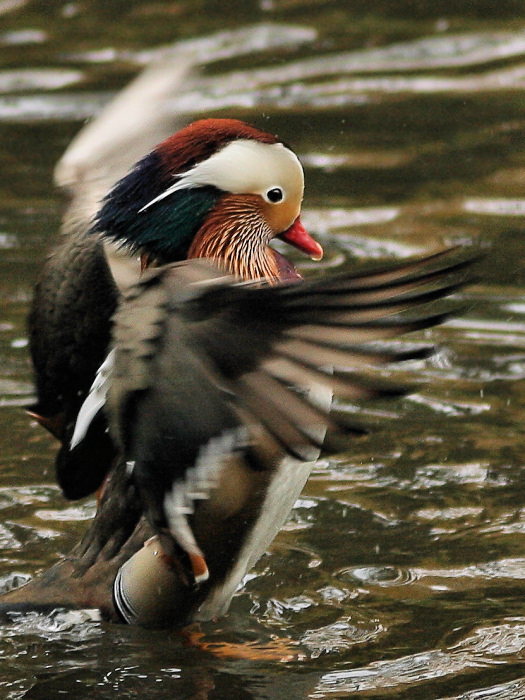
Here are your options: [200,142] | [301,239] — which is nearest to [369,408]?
[301,239]

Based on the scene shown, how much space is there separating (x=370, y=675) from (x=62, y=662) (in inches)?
32.6

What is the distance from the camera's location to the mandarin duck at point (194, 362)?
2.93 m

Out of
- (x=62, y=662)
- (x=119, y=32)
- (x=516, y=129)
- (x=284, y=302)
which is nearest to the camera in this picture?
(x=284, y=302)

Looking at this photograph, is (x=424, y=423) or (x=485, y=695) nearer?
(x=485, y=695)

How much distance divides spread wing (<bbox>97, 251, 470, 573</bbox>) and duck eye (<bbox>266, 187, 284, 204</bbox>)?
0.64 meters

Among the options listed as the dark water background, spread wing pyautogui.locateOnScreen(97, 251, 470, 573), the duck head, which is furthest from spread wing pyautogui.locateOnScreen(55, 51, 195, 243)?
spread wing pyautogui.locateOnScreen(97, 251, 470, 573)

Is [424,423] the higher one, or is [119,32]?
[119,32]

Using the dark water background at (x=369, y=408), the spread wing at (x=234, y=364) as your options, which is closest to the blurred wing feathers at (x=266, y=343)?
the spread wing at (x=234, y=364)

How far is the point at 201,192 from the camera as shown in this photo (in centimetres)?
386

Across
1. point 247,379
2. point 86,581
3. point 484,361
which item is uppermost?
point 247,379

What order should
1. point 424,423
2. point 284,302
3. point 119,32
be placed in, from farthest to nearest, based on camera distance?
1. point 119,32
2. point 424,423
3. point 284,302

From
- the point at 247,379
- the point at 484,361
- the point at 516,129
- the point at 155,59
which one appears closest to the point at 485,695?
the point at 247,379

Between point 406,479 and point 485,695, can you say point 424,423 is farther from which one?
point 485,695

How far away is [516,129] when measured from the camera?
7988 mm
